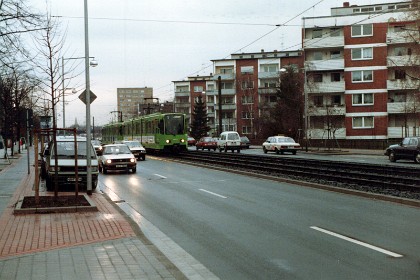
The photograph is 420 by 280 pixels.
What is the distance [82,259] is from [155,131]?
125 ft

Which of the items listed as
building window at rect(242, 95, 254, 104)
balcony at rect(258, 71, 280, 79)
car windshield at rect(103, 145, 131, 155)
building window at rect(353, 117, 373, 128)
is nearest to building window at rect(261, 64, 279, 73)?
balcony at rect(258, 71, 280, 79)

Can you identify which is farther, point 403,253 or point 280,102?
point 280,102

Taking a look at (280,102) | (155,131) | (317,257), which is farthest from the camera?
(280,102)

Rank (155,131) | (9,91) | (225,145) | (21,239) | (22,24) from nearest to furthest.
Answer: (21,239) < (22,24) < (9,91) < (155,131) < (225,145)

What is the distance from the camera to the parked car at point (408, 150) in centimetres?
3100

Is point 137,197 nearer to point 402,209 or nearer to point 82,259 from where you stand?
point 402,209

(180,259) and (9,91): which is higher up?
(9,91)

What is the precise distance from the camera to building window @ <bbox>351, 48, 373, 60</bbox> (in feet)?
200

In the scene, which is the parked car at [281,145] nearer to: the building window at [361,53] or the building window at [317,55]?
the building window at [361,53]

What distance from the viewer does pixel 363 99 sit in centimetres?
6150

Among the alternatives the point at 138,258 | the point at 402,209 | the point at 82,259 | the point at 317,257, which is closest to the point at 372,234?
the point at 317,257

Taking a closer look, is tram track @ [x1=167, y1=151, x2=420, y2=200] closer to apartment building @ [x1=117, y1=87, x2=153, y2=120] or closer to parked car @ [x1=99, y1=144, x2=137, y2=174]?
parked car @ [x1=99, y1=144, x2=137, y2=174]

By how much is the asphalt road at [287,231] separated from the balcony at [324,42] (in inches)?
1918

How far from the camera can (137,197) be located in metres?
15.6
